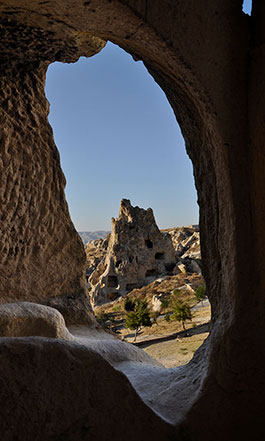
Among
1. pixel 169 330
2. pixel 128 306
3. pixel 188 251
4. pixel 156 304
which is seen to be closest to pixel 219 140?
pixel 169 330


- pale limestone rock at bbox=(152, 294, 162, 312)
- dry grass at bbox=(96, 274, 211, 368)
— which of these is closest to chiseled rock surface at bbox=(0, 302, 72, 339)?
dry grass at bbox=(96, 274, 211, 368)

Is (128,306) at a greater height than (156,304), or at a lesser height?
lesser

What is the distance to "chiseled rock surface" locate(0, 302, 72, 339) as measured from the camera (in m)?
2.67

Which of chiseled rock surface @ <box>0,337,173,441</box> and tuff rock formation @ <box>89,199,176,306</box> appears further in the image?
tuff rock formation @ <box>89,199,176,306</box>

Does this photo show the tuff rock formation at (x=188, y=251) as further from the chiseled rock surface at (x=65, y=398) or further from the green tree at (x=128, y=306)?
the chiseled rock surface at (x=65, y=398)

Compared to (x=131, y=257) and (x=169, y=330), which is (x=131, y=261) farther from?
(x=169, y=330)

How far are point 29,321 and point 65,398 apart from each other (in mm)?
1451

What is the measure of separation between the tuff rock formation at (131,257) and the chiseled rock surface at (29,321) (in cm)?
1973

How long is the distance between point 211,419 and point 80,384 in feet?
2.99

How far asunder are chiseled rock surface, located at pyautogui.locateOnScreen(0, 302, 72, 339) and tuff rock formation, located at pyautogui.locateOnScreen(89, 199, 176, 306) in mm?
19733

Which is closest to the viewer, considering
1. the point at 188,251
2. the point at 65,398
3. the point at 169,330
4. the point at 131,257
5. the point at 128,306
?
the point at 65,398

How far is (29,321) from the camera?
2.84 meters

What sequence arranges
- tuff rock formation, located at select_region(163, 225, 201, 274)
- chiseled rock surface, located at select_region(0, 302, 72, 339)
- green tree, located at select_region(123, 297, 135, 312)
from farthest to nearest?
1. tuff rock formation, located at select_region(163, 225, 201, 274)
2. green tree, located at select_region(123, 297, 135, 312)
3. chiseled rock surface, located at select_region(0, 302, 72, 339)

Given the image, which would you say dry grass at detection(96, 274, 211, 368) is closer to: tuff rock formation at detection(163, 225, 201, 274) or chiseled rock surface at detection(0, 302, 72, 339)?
tuff rock formation at detection(163, 225, 201, 274)
